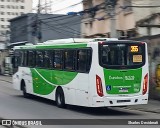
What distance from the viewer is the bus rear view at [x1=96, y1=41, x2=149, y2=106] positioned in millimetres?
15711

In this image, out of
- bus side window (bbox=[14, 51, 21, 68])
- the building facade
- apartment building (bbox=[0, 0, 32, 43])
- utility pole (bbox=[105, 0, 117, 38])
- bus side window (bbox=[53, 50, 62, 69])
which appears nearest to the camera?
bus side window (bbox=[53, 50, 62, 69])

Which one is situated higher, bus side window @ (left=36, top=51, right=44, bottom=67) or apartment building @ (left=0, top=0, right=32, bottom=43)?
apartment building @ (left=0, top=0, right=32, bottom=43)

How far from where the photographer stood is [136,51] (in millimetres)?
16375

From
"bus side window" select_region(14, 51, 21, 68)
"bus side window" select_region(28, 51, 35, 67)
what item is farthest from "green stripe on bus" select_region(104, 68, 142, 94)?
"bus side window" select_region(14, 51, 21, 68)

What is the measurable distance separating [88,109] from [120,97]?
269 centimetres

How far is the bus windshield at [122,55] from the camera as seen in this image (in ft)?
51.8

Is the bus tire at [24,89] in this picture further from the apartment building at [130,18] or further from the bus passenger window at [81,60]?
the apartment building at [130,18]

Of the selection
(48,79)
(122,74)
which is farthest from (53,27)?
(122,74)

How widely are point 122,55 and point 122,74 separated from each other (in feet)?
2.30

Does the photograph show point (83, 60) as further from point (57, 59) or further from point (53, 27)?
point (53, 27)

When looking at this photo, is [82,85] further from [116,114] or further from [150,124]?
[150,124]

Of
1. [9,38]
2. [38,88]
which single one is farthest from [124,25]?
[9,38]

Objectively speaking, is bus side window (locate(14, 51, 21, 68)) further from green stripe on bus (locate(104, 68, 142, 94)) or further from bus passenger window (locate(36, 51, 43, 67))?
green stripe on bus (locate(104, 68, 142, 94))

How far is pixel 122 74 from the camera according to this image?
52.1ft
